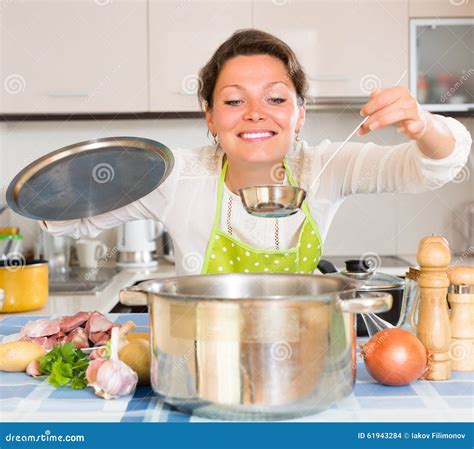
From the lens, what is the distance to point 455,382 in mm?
892

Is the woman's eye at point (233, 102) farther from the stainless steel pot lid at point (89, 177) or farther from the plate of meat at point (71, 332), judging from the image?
the plate of meat at point (71, 332)

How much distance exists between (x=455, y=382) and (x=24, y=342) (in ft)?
1.95

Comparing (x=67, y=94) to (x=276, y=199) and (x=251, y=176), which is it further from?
(x=276, y=199)

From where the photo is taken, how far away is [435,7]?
8.45 feet

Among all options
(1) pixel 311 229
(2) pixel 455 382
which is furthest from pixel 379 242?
(2) pixel 455 382

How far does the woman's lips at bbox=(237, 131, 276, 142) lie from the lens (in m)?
1.34

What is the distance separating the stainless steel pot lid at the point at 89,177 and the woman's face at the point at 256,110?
0.24 m

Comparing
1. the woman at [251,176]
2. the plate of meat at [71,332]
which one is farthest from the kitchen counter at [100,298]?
the plate of meat at [71,332]

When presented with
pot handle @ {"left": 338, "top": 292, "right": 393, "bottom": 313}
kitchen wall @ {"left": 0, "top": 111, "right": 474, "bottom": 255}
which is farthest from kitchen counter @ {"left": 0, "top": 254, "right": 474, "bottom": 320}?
pot handle @ {"left": 338, "top": 292, "right": 393, "bottom": 313}

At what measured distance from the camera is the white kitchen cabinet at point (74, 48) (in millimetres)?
2553

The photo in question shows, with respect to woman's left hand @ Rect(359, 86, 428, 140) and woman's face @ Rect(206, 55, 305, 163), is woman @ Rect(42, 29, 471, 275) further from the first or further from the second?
woman's left hand @ Rect(359, 86, 428, 140)

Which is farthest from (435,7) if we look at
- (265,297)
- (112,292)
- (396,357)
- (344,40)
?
(265,297)
